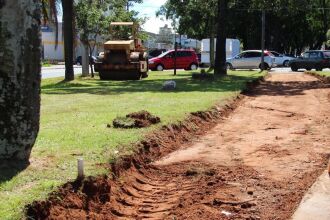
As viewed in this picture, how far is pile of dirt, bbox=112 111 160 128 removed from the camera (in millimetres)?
9762

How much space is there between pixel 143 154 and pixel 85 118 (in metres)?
2.85

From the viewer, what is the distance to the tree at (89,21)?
96.2ft

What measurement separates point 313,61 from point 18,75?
114 ft

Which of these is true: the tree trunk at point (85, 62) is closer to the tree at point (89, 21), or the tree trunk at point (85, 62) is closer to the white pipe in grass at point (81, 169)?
the tree at point (89, 21)

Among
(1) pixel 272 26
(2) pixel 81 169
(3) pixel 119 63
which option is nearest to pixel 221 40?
(3) pixel 119 63

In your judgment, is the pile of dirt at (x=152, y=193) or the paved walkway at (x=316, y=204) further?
the pile of dirt at (x=152, y=193)

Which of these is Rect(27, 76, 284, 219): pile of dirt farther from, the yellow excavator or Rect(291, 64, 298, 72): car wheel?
Rect(291, 64, 298, 72): car wheel

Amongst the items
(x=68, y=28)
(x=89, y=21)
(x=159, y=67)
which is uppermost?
(x=89, y=21)

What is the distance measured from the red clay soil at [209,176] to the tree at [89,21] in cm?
1848

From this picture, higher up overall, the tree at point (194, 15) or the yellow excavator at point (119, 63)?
the tree at point (194, 15)

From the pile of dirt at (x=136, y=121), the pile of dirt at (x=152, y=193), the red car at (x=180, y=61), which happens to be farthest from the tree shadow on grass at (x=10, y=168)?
the red car at (x=180, y=61)

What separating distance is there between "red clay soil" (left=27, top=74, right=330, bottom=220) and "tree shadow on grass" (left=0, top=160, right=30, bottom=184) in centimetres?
67

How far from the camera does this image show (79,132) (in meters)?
9.16

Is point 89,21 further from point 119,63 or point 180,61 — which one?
point 180,61
